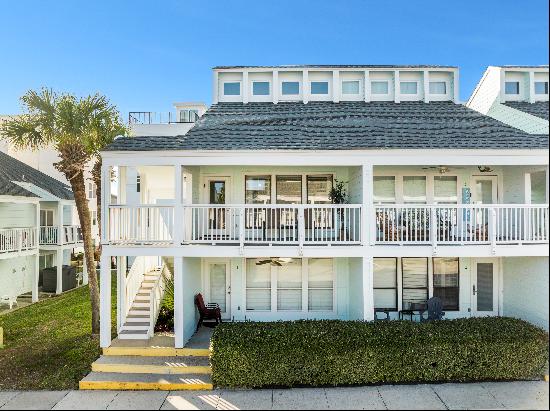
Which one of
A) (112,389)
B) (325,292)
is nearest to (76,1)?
(112,389)

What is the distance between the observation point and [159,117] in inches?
752

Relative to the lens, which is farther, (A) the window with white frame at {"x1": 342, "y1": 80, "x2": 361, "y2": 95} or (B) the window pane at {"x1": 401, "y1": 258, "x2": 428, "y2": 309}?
(A) the window with white frame at {"x1": 342, "y1": 80, "x2": 361, "y2": 95}

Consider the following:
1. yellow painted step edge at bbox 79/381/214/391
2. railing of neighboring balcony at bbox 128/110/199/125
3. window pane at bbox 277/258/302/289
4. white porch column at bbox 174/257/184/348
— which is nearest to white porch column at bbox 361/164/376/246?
window pane at bbox 277/258/302/289

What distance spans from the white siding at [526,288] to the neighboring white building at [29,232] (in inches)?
739

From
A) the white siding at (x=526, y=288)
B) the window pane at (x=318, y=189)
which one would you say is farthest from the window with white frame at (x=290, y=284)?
the white siding at (x=526, y=288)

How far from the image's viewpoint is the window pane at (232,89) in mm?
14766

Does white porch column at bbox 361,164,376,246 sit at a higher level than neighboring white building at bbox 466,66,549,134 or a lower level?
lower

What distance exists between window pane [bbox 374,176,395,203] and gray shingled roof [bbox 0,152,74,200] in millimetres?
15403

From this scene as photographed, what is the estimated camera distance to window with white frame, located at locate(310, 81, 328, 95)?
14.7m

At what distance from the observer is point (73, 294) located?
1992 centimetres

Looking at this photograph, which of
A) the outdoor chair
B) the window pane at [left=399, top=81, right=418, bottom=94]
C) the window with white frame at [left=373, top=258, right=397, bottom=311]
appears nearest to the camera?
the outdoor chair

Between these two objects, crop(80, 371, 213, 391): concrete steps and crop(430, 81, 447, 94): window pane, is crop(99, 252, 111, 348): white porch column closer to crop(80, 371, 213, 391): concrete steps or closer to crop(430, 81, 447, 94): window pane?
crop(80, 371, 213, 391): concrete steps

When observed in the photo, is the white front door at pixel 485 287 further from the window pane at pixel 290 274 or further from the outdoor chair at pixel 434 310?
the window pane at pixel 290 274

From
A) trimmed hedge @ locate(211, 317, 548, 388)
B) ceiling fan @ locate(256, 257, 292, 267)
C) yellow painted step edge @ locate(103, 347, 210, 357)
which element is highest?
ceiling fan @ locate(256, 257, 292, 267)
